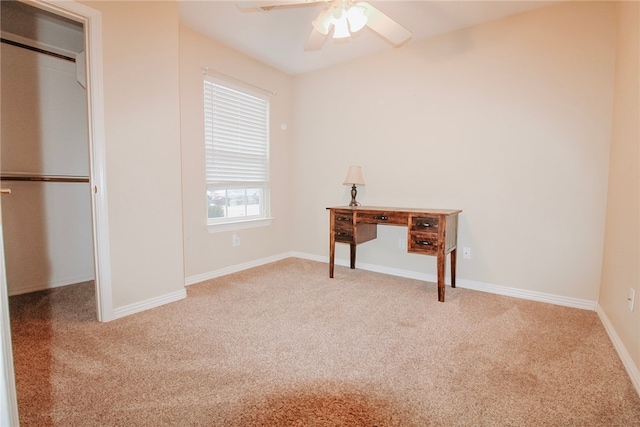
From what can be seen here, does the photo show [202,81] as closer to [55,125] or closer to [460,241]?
[55,125]

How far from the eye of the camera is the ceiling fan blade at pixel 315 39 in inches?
89.0

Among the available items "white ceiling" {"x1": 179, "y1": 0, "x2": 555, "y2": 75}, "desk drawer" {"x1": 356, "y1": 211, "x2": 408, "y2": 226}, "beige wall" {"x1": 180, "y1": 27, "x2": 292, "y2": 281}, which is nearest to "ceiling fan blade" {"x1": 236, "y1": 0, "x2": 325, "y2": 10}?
"white ceiling" {"x1": 179, "y1": 0, "x2": 555, "y2": 75}

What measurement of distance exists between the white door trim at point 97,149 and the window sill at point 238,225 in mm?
1145

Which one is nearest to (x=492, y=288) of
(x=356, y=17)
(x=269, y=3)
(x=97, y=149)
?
(x=356, y=17)

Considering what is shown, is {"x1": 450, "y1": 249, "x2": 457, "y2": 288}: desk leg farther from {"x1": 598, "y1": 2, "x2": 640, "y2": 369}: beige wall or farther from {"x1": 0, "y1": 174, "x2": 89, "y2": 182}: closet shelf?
{"x1": 0, "y1": 174, "x2": 89, "y2": 182}: closet shelf

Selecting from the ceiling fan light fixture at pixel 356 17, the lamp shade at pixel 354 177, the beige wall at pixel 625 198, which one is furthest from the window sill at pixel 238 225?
the beige wall at pixel 625 198

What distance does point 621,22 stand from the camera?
222cm

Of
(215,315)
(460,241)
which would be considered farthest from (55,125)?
(460,241)

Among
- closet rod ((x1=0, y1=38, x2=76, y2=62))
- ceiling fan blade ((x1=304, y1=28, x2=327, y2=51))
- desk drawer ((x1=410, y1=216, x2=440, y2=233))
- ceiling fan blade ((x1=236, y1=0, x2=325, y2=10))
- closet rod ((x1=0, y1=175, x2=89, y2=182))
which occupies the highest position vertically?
closet rod ((x1=0, y1=38, x2=76, y2=62))

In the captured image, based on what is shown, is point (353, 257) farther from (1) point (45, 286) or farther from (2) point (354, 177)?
(1) point (45, 286)

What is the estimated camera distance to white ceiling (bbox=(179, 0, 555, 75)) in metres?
2.57

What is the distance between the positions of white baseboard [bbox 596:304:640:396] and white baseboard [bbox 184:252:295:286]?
10.3 ft

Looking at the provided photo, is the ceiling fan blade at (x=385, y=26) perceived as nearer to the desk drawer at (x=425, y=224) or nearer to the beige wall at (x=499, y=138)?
the beige wall at (x=499, y=138)

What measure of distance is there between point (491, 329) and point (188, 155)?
115 inches
